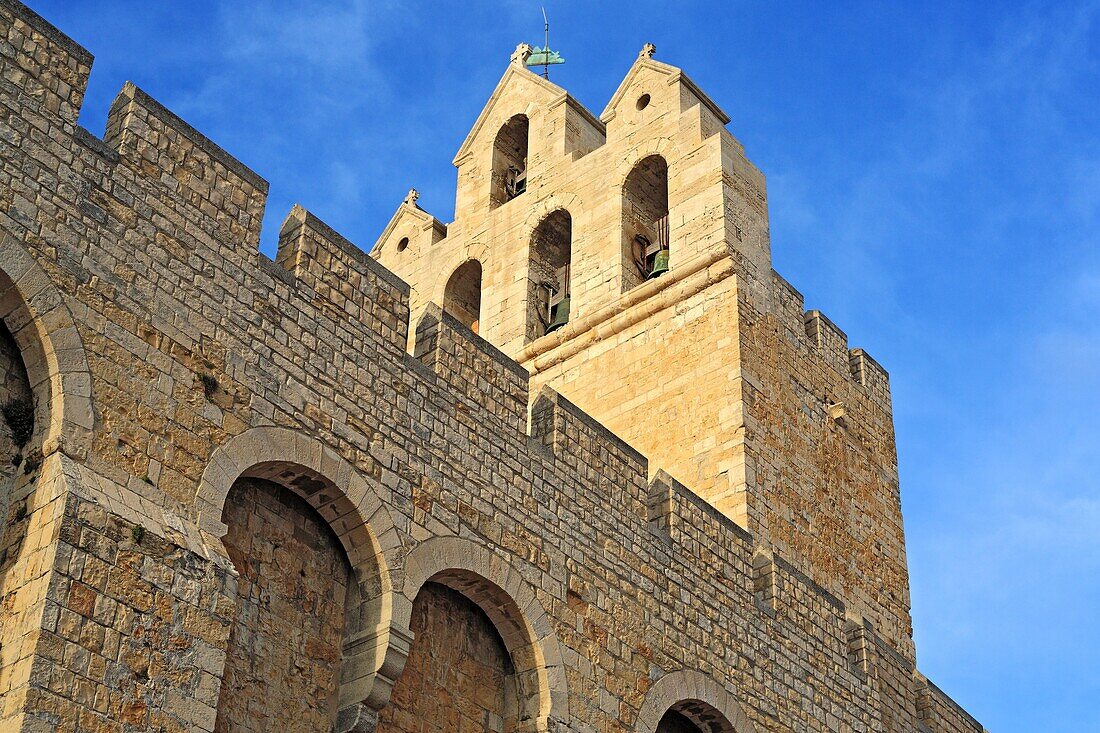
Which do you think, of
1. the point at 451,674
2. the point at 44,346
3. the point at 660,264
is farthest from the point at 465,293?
the point at 44,346

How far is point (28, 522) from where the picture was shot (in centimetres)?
799

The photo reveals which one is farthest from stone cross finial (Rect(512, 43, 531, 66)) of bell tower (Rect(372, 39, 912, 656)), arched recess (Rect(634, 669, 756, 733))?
arched recess (Rect(634, 669, 756, 733))

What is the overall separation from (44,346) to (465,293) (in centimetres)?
1164

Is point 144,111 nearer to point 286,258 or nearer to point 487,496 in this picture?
point 286,258

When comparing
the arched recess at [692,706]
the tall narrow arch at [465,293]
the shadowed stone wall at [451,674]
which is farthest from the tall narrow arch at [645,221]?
the shadowed stone wall at [451,674]

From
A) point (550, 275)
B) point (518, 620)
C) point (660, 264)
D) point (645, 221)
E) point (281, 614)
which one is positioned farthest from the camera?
point (550, 275)

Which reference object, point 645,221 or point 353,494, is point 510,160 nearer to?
point 645,221

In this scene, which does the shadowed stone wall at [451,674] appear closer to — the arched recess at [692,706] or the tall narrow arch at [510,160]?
the arched recess at [692,706]

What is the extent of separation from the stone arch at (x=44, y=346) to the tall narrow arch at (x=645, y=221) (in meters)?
9.61

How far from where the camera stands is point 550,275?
748 inches

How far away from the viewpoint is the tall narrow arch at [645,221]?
17.7 metres

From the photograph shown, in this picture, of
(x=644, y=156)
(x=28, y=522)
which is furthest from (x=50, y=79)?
(x=644, y=156)

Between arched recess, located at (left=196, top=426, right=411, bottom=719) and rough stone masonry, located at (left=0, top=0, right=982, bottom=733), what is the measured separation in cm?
2

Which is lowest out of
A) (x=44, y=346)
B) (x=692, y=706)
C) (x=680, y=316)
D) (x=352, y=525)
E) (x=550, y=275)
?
(x=692, y=706)
